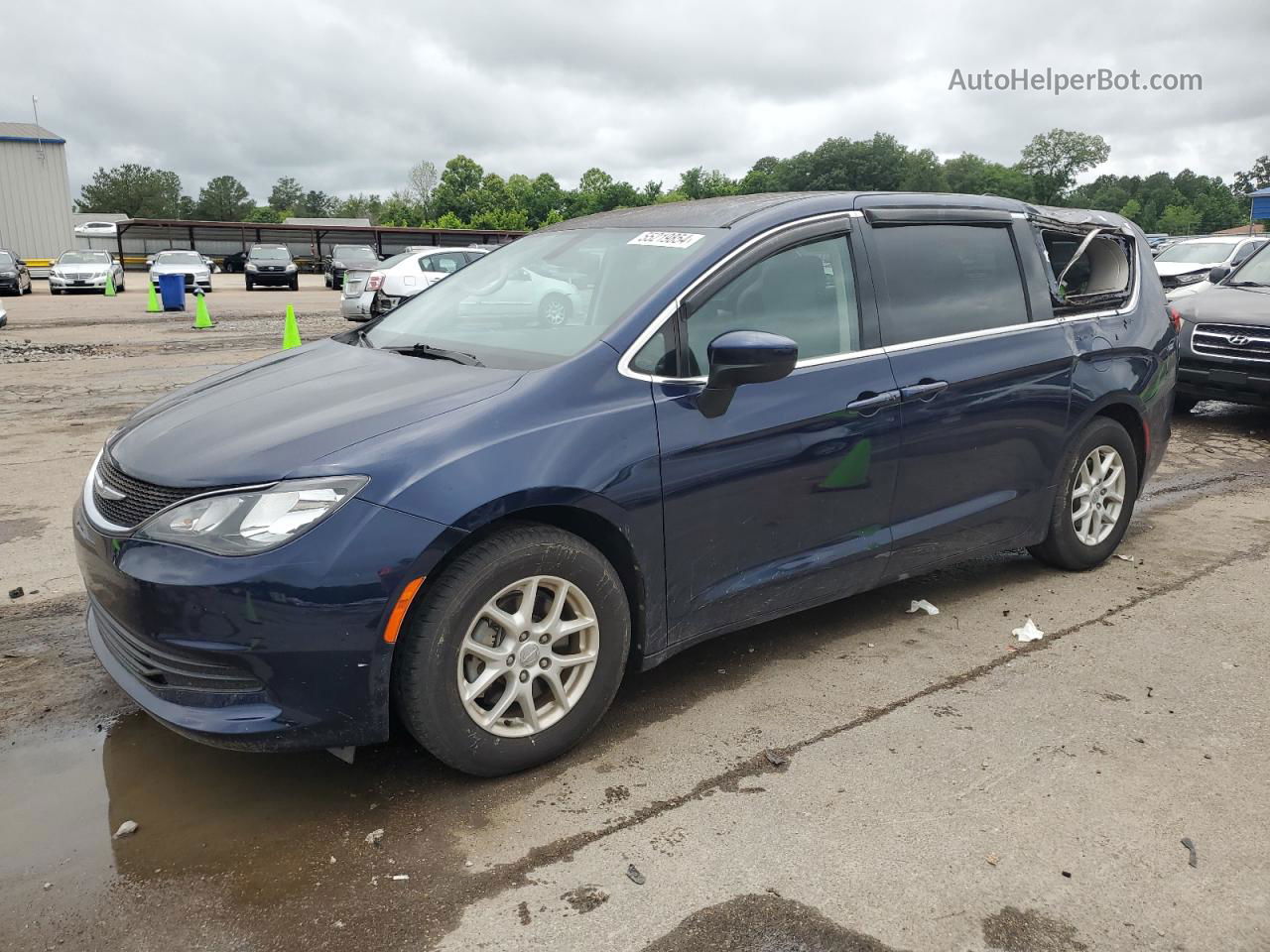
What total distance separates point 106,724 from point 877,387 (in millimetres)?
2945

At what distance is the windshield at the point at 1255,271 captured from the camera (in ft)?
30.9

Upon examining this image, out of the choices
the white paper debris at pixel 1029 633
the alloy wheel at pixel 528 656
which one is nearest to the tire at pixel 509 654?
the alloy wheel at pixel 528 656

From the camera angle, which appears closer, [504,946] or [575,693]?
[504,946]

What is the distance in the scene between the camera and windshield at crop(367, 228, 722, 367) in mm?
3486

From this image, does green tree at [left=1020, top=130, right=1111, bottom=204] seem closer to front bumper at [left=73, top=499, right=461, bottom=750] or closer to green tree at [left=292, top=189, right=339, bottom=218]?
green tree at [left=292, top=189, right=339, bottom=218]

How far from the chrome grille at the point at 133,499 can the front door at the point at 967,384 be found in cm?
255

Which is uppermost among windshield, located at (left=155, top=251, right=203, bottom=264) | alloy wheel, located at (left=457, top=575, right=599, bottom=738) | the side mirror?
windshield, located at (left=155, top=251, right=203, bottom=264)

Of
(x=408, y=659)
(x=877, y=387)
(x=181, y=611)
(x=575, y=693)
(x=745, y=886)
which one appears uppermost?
(x=877, y=387)

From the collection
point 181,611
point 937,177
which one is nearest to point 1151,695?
point 181,611

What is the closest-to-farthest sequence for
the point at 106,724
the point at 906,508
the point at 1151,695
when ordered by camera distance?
the point at 106,724 < the point at 1151,695 < the point at 906,508

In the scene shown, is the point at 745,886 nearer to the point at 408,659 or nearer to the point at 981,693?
the point at 408,659

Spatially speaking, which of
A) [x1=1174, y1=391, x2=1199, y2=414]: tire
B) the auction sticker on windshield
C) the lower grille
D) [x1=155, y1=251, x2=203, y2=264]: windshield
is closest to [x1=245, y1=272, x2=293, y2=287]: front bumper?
[x1=155, y1=251, x2=203, y2=264]: windshield

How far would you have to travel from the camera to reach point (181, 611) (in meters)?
2.71

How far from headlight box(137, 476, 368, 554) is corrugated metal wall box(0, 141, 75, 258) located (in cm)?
6003
